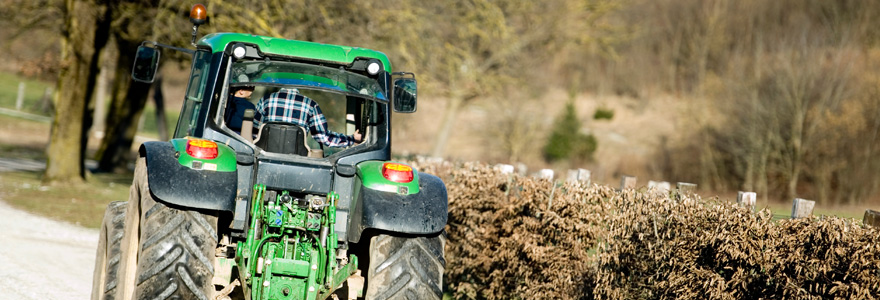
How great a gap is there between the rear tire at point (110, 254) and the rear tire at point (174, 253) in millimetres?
943

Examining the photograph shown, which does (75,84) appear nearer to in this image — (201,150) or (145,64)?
(145,64)

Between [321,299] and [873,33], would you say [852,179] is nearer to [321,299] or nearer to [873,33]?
[873,33]

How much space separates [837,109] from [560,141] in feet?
46.0

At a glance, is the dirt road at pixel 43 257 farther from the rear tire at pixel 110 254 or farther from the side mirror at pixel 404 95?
the side mirror at pixel 404 95

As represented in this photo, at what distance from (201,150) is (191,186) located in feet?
0.74

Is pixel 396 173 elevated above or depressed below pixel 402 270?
above

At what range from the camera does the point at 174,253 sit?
507 centimetres

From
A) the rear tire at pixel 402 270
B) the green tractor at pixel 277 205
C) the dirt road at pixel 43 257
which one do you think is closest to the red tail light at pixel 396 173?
the green tractor at pixel 277 205

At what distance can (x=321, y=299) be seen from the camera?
16.8ft

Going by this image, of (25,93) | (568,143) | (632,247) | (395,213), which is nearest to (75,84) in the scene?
(632,247)

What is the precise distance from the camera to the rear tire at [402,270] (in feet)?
17.6

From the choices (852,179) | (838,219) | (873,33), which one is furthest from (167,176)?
(873,33)

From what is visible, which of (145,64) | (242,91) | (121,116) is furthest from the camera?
(121,116)

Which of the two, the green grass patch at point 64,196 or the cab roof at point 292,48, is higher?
the cab roof at point 292,48
